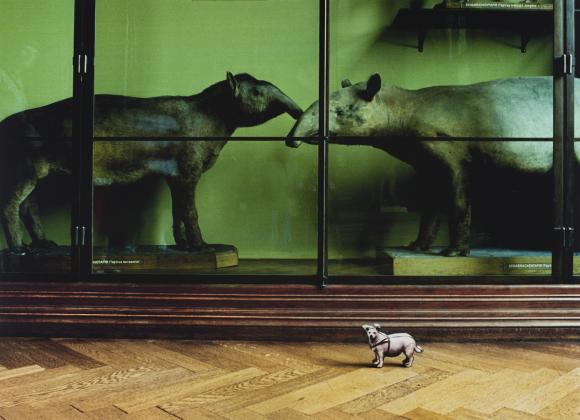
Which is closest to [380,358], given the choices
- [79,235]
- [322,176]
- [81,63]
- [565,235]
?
[322,176]

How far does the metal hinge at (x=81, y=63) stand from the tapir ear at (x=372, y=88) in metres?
0.85

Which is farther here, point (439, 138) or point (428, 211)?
point (428, 211)

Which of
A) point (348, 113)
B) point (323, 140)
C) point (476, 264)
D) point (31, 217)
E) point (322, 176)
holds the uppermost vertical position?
point (348, 113)

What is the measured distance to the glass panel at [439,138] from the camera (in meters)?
1.69

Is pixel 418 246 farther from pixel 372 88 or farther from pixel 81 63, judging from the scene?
pixel 81 63

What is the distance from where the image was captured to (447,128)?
68.9 inches

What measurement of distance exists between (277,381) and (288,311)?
14.3 inches

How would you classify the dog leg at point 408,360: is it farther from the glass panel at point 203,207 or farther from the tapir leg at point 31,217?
the tapir leg at point 31,217

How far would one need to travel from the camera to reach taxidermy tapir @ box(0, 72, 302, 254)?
1724 mm

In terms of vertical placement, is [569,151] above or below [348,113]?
below

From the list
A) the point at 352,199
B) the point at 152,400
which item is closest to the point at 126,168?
the point at 352,199

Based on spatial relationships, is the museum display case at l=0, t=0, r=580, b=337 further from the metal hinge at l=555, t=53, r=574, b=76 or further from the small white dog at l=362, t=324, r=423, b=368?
the small white dog at l=362, t=324, r=423, b=368

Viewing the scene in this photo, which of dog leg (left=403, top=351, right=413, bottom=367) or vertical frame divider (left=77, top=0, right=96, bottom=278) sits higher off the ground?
vertical frame divider (left=77, top=0, right=96, bottom=278)

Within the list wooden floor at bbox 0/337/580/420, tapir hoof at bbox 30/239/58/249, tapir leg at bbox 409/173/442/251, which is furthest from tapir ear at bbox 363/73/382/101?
tapir hoof at bbox 30/239/58/249
